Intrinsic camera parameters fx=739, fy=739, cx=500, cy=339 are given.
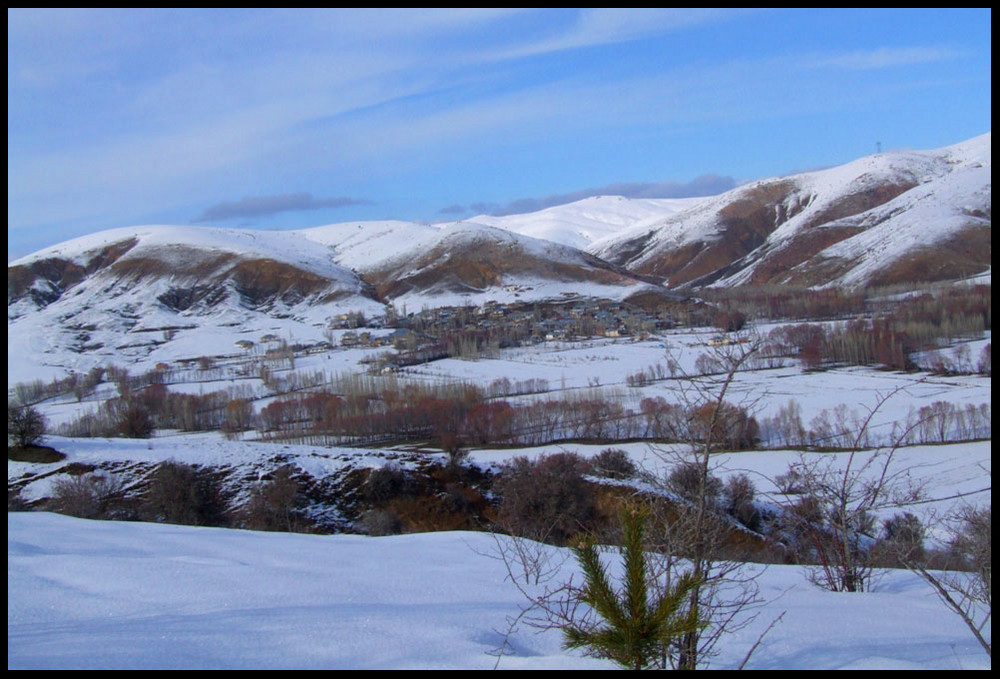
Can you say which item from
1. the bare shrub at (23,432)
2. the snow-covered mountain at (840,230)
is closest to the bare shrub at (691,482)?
the bare shrub at (23,432)

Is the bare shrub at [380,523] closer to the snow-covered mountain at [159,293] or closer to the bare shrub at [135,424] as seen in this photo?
the bare shrub at [135,424]

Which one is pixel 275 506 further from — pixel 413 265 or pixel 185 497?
pixel 413 265

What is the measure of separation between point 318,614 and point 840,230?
15011 centimetres

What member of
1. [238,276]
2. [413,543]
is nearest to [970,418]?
[413,543]

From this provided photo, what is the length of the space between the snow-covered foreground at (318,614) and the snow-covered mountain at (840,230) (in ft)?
288

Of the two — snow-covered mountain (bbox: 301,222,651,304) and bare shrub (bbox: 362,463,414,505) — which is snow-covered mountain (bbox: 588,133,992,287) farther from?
bare shrub (bbox: 362,463,414,505)

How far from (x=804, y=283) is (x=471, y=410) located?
85806 millimetres

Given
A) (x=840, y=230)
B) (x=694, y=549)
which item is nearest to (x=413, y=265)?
(x=840, y=230)

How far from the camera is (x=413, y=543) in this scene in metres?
9.12

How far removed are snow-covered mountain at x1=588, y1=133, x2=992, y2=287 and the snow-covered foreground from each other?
87.9 meters

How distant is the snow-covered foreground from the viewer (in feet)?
13.8

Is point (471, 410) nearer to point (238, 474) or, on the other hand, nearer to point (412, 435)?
point (412, 435)

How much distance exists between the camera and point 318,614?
511cm

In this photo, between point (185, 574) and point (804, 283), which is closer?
point (185, 574)
